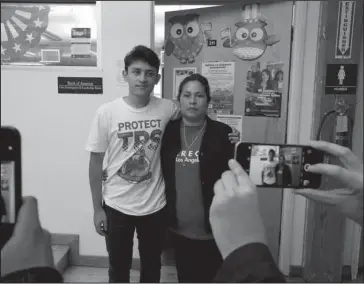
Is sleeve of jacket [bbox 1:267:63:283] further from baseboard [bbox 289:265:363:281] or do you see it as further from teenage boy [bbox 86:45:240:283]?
baseboard [bbox 289:265:363:281]

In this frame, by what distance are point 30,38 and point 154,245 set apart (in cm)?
69

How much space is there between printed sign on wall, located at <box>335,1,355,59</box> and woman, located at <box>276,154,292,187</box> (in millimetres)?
651

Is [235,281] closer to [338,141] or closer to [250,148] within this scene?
[250,148]

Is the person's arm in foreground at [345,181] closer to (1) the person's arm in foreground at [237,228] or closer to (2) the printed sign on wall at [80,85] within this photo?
(1) the person's arm in foreground at [237,228]

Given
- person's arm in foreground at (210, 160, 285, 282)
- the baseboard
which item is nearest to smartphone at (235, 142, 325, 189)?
person's arm in foreground at (210, 160, 285, 282)

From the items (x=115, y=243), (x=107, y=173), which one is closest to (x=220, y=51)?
(x=107, y=173)

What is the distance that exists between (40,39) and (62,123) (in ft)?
0.86

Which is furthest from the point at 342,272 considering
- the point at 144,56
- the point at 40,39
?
the point at 40,39

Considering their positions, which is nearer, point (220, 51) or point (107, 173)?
point (107, 173)

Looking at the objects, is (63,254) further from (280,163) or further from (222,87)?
(280,163)

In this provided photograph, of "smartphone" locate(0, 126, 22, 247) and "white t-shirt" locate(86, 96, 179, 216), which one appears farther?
"white t-shirt" locate(86, 96, 179, 216)

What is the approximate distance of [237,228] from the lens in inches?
10.6

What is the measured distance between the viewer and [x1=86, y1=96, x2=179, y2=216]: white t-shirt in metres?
0.70

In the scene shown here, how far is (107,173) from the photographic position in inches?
29.7
